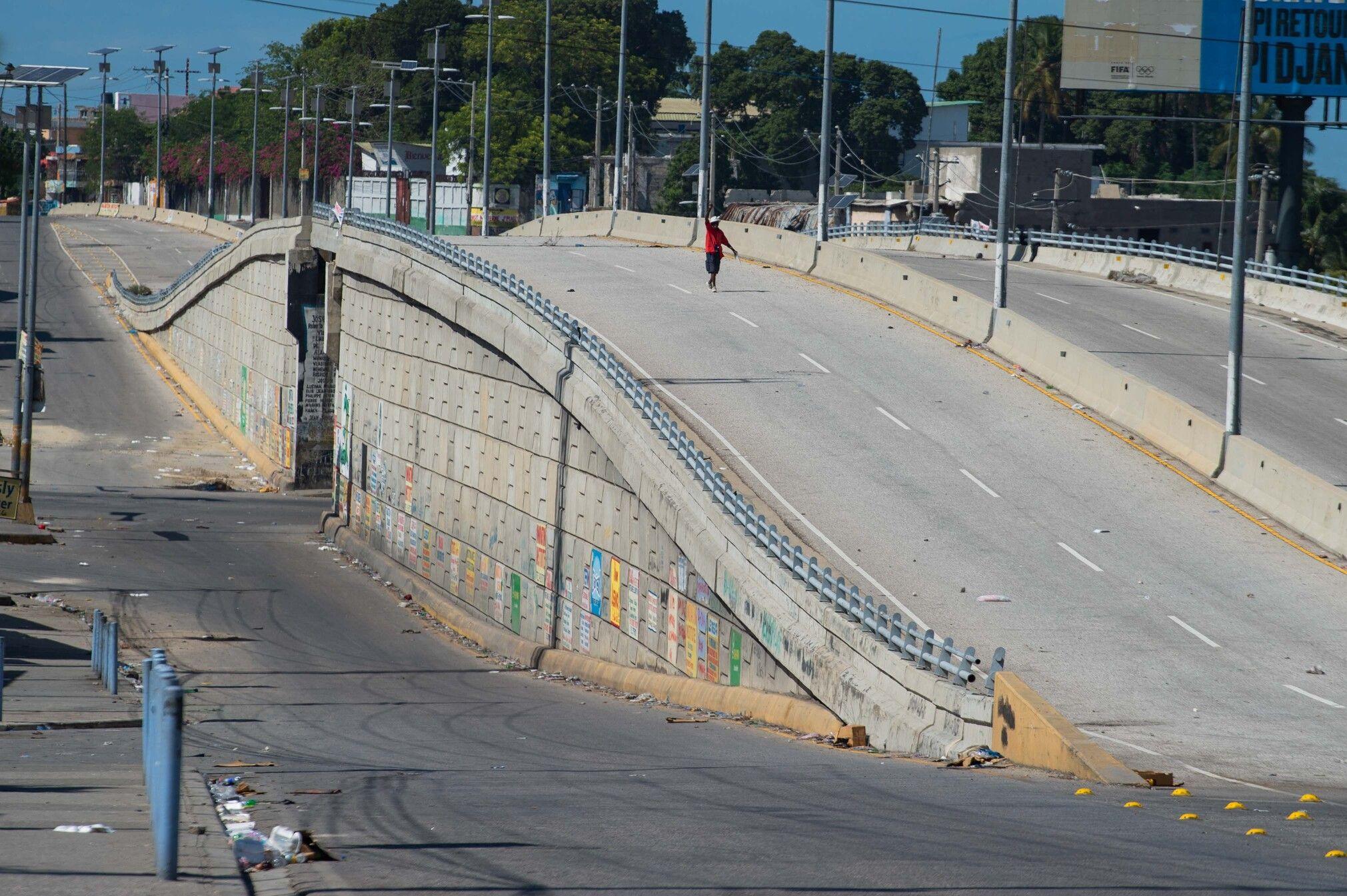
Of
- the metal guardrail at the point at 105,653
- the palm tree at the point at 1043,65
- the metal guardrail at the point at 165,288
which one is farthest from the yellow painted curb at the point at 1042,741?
the palm tree at the point at 1043,65

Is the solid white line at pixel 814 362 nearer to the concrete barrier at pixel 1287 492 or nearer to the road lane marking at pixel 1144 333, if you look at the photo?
the concrete barrier at pixel 1287 492

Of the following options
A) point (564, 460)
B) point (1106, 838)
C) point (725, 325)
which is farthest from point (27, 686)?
point (725, 325)

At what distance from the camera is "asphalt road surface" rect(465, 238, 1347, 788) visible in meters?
16.8

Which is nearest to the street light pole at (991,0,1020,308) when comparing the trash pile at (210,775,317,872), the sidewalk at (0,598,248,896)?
the sidewalk at (0,598,248,896)

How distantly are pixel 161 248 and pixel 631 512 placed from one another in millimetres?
88408

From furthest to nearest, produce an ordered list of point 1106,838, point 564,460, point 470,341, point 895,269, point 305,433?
point 305,433, point 895,269, point 470,341, point 564,460, point 1106,838

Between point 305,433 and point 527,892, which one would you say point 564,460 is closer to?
point 527,892

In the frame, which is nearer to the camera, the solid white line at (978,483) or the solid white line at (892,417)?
the solid white line at (978,483)

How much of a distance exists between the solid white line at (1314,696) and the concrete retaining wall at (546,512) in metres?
4.61

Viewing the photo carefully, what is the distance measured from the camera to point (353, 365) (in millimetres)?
46094

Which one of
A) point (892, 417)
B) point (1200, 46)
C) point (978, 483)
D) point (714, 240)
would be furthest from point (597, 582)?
point (1200, 46)

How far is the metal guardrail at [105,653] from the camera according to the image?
64.8 feet

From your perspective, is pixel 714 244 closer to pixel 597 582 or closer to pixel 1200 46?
pixel 597 582

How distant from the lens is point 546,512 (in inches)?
1203
